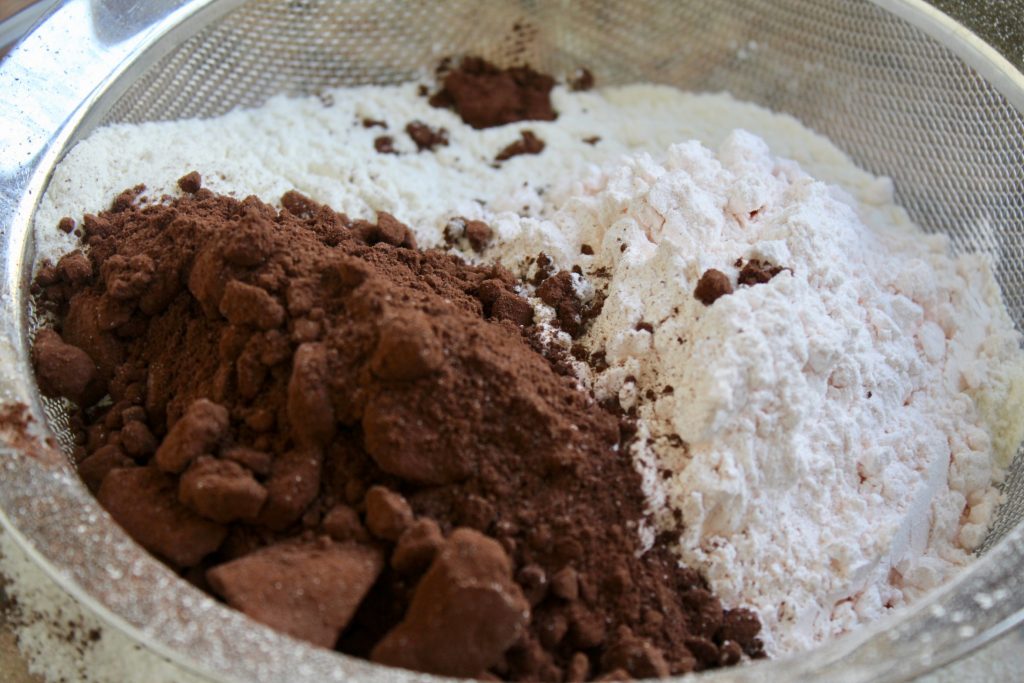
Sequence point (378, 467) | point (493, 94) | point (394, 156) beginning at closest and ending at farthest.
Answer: point (378, 467) < point (394, 156) < point (493, 94)

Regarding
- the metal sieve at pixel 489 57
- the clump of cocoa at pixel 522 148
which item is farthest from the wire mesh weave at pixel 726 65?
the clump of cocoa at pixel 522 148

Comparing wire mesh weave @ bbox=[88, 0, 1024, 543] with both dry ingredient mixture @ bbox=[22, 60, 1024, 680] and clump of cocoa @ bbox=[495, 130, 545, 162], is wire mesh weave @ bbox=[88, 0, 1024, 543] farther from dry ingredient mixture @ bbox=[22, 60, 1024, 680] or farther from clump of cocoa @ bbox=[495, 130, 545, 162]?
clump of cocoa @ bbox=[495, 130, 545, 162]

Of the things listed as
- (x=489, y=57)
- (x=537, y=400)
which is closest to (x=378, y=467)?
(x=537, y=400)

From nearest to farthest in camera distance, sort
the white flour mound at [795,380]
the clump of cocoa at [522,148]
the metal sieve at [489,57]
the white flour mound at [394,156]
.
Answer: the metal sieve at [489,57], the white flour mound at [795,380], the white flour mound at [394,156], the clump of cocoa at [522,148]

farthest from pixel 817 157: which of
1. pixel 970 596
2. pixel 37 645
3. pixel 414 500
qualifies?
pixel 37 645

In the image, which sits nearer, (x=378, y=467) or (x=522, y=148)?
(x=378, y=467)

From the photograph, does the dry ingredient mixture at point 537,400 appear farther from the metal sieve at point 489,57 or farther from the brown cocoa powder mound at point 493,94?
the brown cocoa powder mound at point 493,94

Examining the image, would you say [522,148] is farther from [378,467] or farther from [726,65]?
[378,467]
